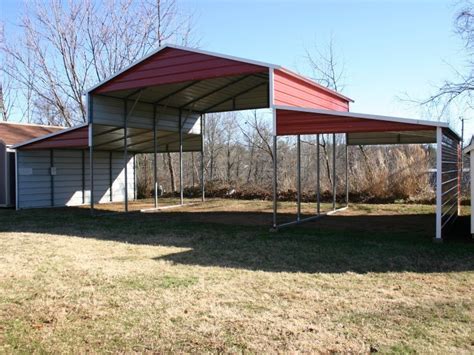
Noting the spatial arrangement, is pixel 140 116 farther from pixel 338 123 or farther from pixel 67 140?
pixel 338 123

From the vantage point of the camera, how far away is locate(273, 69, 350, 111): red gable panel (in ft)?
30.7

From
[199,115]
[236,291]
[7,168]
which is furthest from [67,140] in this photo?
[236,291]

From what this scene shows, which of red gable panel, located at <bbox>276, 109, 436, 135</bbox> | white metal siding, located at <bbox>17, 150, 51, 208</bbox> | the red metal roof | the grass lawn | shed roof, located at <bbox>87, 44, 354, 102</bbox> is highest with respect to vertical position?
shed roof, located at <bbox>87, 44, 354, 102</bbox>

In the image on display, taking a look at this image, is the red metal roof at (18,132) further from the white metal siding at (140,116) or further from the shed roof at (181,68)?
the shed roof at (181,68)

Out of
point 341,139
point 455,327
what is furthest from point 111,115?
point 341,139

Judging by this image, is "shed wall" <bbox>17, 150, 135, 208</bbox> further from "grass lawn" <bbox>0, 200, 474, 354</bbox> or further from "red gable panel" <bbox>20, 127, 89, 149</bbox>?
"grass lawn" <bbox>0, 200, 474, 354</bbox>

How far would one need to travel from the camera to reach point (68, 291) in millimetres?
4816

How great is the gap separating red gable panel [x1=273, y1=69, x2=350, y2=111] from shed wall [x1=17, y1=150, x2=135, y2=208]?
28.7ft

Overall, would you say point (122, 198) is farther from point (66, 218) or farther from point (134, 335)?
point (134, 335)

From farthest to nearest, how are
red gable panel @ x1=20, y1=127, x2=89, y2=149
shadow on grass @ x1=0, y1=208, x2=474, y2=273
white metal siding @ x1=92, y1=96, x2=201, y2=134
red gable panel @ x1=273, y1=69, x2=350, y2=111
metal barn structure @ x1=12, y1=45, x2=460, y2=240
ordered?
1. red gable panel @ x1=20, y1=127, x2=89, y2=149
2. white metal siding @ x1=92, y1=96, x2=201, y2=134
3. red gable panel @ x1=273, y1=69, x2=350, y2=111
4. metal barn structure @ x1=12, y1=45, x2=460, y2=240
5. shadow on grass @ x1=0, y1=208, x2=474, y2=273

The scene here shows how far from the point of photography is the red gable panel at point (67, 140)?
12552mm

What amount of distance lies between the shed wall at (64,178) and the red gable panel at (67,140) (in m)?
0.95

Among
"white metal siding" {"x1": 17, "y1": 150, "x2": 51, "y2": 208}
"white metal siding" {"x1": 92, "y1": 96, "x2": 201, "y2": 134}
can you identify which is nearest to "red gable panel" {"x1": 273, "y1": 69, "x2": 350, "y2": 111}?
"white metal siding" {"x1": 92, "y1": 96, "x2": 201, "y2": 134}

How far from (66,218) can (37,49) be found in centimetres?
1476
